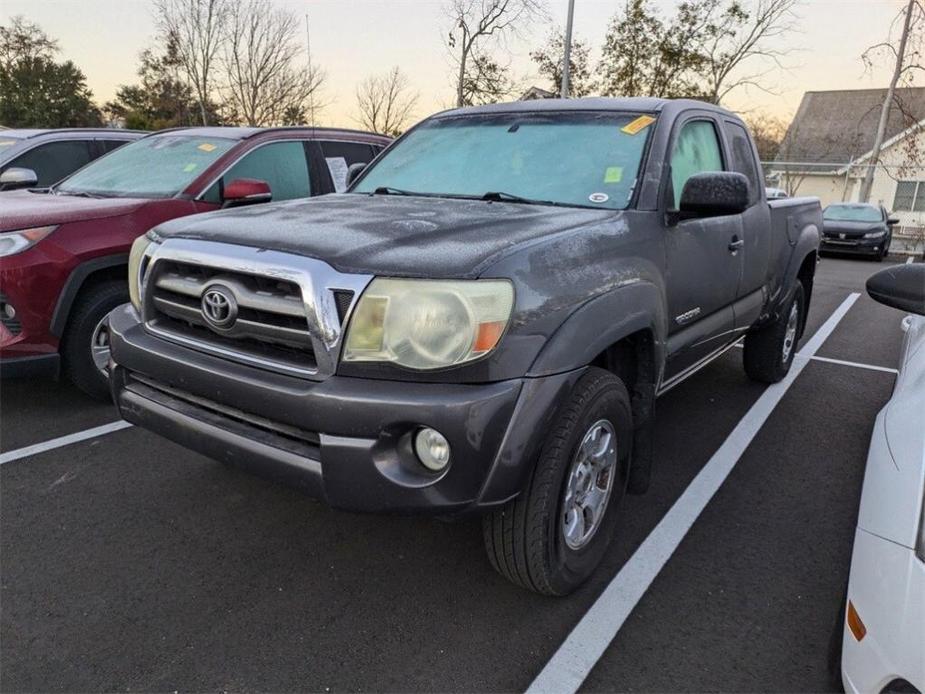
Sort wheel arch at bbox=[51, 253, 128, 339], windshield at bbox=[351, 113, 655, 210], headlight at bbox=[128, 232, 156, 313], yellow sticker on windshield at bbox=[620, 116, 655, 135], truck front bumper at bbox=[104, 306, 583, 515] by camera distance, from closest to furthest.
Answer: truck front bumper at bbox=[104, 306, 583, 515] → headlight at bbox=[128, 232, 156, 313] → windshield at bbox=[351, 113, 655, 210] → yellow sticker on windshield at bbox=[620, 116, 655, 135] → wheel arch at bbox=[51, 253, 128, 339]

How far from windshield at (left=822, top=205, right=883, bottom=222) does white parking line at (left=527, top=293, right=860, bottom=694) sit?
1487 centimetres

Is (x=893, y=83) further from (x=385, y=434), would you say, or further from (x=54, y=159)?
(x=385, y=434)

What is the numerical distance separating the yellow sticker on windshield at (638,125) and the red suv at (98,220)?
2.47 metres

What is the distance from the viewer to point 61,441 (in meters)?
3.75

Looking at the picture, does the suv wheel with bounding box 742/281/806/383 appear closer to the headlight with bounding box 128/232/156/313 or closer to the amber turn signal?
the amber turn signal

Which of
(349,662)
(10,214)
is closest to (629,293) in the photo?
(349,662)

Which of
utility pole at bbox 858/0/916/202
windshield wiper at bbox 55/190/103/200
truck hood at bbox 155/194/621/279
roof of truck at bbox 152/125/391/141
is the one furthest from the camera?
utility pole at bbox 858/0/916/202

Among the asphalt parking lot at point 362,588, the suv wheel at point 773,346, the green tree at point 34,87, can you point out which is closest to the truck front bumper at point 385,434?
the asphalt parking lot at point 362,588

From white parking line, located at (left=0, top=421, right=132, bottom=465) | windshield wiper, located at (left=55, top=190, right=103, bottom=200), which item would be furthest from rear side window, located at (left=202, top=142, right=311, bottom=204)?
white parking line, located at (left=0, top=421, right=132, bottom=465)

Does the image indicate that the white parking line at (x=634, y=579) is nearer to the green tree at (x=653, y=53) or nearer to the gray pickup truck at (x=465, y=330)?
the gray pickup truck at (x=465, y=330)

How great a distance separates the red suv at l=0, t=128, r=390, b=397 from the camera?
369 centimetres

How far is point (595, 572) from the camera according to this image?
2699mm

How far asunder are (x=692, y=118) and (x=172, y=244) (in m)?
2.63

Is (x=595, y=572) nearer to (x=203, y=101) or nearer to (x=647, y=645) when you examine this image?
(x=647, y=645)
